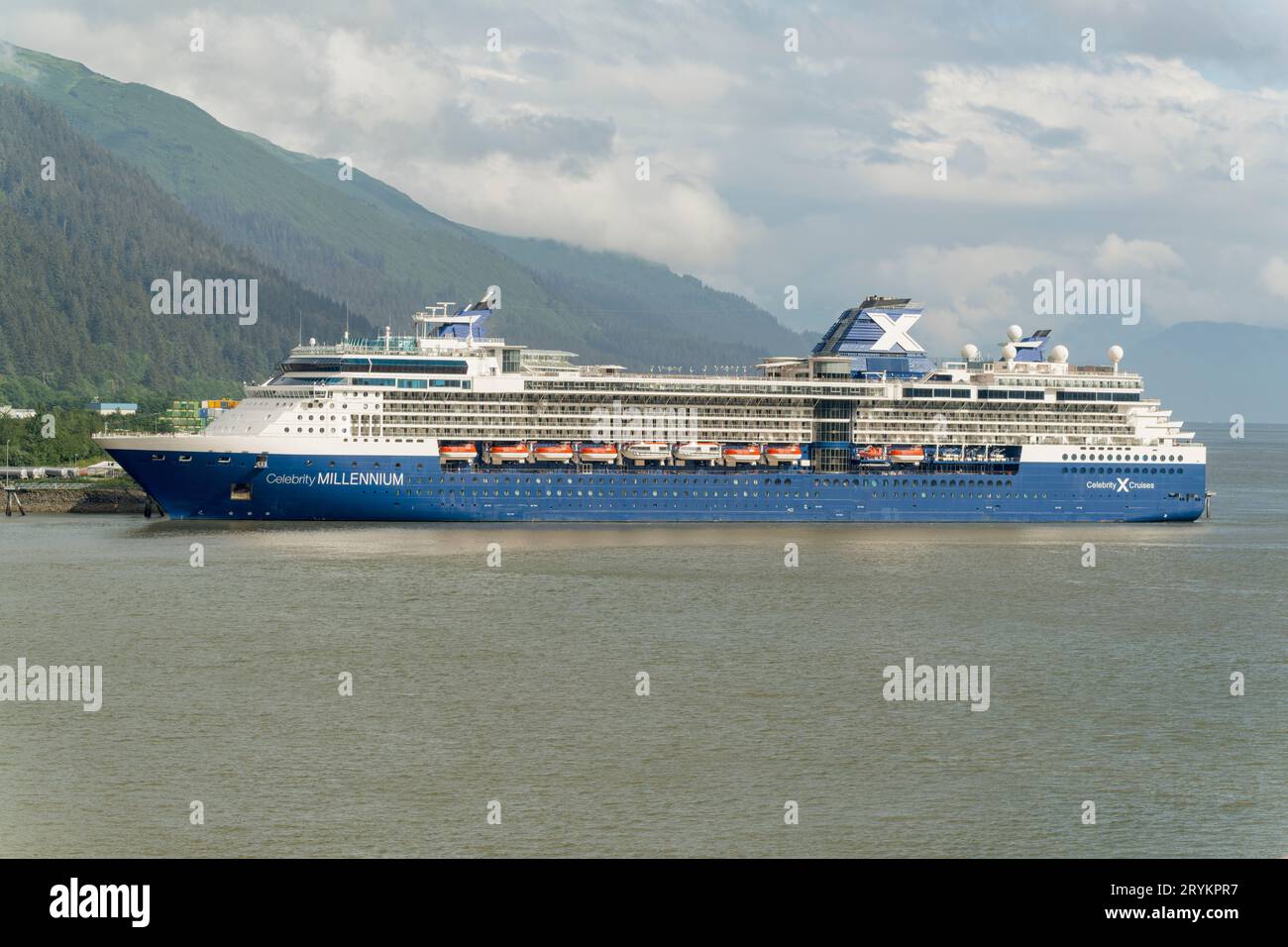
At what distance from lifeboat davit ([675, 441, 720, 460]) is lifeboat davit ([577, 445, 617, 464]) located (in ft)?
9.75

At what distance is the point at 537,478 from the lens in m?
67.2

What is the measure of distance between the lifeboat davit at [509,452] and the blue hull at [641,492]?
581mm

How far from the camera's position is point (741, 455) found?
7081 centimetres

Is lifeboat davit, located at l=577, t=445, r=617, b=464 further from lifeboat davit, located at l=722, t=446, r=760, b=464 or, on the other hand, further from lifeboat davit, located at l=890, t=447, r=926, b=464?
lifeboat davit, located at l=890, t=447, r=926, b=464

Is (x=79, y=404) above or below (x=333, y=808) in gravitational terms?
above

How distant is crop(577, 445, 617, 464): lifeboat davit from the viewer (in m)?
69.1

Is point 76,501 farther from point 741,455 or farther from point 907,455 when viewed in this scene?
point 907,455

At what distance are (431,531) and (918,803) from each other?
126ft

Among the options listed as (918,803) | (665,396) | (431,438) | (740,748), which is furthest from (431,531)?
(918,803)

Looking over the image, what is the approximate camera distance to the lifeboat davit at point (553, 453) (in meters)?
68.4

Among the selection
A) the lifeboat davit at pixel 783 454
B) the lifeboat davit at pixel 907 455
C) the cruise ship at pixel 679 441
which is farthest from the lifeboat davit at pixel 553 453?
the lifeboat davit at pixel 907 455

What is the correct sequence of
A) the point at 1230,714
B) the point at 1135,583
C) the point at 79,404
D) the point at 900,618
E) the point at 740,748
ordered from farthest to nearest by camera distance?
the point at 79,404 → the point at 1135,583 → the point at 900,618 → the point at 1230,714 → the point at 740,748

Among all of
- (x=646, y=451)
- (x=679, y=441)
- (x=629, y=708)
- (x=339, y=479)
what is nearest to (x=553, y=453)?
(x=646, y=451)
